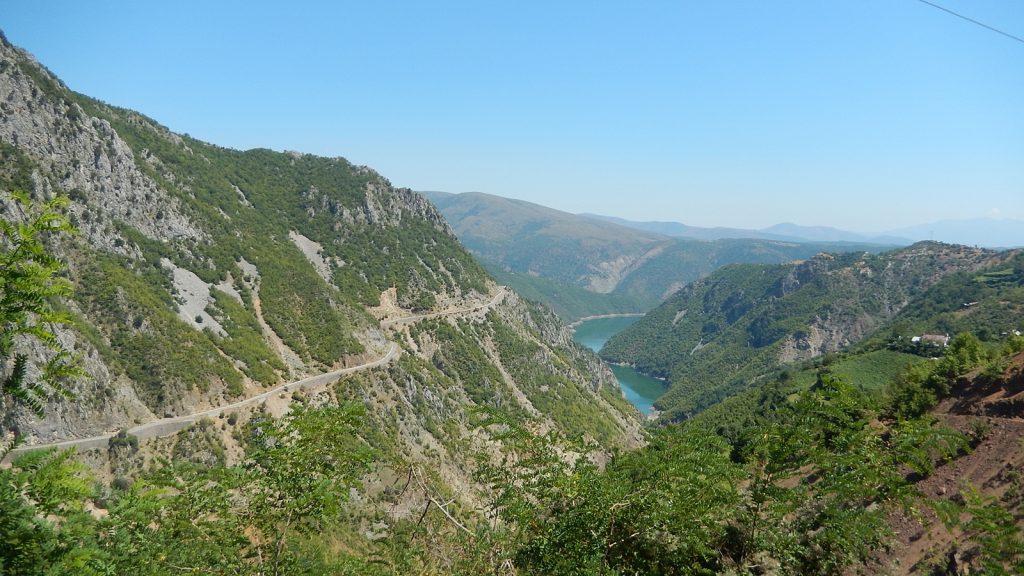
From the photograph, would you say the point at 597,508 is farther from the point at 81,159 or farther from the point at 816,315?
the point at 816,315

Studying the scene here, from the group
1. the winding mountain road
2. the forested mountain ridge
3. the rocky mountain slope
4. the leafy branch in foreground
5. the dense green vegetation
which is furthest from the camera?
the forested mountain ridge

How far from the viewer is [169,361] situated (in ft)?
139

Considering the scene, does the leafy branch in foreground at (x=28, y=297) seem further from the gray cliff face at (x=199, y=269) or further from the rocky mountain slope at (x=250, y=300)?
the gray cliff face at (x=199, y=269)

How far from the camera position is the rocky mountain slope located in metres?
40.5

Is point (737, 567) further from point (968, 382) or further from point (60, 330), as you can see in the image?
point (60, 330)

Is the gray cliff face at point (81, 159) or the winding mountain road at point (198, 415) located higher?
the gray cliff face at point (81, 159)

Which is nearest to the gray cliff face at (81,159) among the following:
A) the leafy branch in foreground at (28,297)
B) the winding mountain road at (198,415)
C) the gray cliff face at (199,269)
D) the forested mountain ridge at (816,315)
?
the gray cliff face at (199,269)

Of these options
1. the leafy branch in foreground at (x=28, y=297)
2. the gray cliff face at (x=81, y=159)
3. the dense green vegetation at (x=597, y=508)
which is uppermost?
the gray cliff face at (x=81, y=159)

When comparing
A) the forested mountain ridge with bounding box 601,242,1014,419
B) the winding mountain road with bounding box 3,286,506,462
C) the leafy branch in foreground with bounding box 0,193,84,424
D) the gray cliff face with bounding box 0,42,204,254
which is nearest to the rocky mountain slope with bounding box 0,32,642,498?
the gray cliff face with bounding box 0,42,204,254

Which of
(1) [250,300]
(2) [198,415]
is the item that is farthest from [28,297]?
(1) [250,300]

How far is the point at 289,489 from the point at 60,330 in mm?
37901

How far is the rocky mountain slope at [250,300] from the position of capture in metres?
40.5

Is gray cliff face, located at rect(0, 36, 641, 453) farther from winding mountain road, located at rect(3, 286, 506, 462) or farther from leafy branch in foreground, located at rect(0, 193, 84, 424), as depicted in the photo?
leafy branch in foreground, located at rect(0, 193, 84, 424)

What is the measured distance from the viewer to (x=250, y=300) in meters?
63.7
